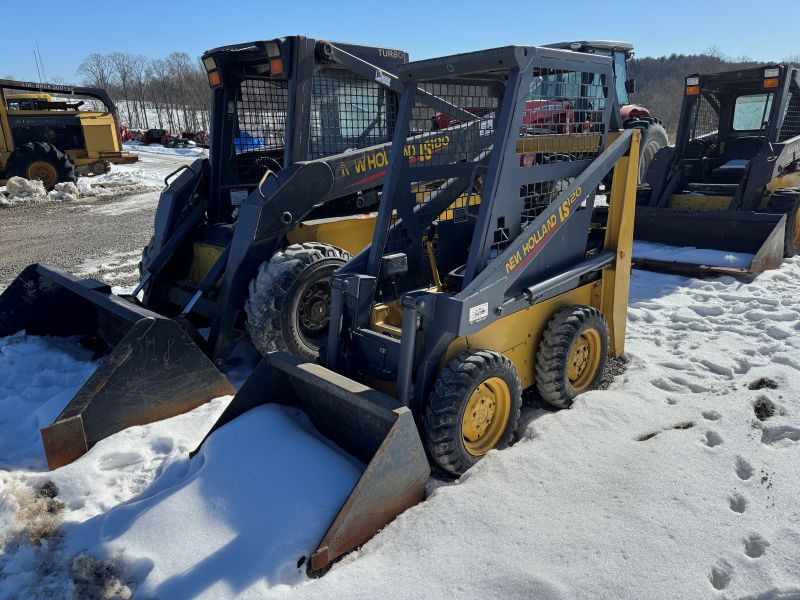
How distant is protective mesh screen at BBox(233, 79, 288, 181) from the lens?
5.51 m

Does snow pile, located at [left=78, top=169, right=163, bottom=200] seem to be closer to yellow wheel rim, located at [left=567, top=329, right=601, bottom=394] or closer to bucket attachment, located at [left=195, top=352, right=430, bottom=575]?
bucket attachment, located at [left=195, top=352, right=430, bottom=575]

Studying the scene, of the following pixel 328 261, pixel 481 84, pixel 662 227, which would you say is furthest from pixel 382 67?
pixel 662 227

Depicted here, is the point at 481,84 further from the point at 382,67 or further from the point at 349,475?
the point at 349,475

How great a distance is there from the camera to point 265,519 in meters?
2.57

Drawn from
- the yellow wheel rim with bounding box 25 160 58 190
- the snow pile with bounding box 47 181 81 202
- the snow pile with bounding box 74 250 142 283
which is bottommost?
the snow pile with bounding box 74 250 142 283

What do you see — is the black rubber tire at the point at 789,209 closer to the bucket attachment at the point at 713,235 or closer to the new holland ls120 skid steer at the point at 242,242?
the bucket attachment at the point at 713,235

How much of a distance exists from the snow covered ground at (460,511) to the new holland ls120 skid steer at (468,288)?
7.4 inches

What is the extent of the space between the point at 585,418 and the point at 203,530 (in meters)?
2.26

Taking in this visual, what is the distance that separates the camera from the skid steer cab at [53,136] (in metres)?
15.0

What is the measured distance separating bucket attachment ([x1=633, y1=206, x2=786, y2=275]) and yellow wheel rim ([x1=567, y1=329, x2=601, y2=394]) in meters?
3.50

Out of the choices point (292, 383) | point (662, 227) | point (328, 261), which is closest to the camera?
point (292, 383)

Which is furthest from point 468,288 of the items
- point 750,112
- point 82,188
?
point 82,188

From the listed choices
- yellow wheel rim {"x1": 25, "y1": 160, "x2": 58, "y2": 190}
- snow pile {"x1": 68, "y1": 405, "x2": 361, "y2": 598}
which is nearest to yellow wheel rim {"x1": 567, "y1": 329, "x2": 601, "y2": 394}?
snow pile {"x1": 68, "y1": 405, "x2": 361, "y2": 598}

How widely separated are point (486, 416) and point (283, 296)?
6.03 ft
